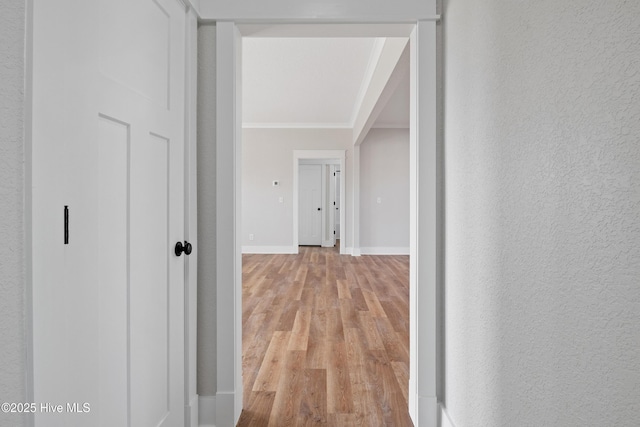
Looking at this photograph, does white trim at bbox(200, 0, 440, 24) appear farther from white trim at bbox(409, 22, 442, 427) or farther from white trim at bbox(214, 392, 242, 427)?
white trim at bbox(214, 392, 242, 427)

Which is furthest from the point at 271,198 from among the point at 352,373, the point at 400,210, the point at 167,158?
the point at 167,158

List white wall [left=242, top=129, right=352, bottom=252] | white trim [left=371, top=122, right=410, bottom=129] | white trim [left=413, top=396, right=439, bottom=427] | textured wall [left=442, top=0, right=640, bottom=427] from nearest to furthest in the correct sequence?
1. textured wall [left=442, top=0, right=640, bottom=427]
2. white trim [left=413, top=396, right=439, bottom=427]
3. white trim [left=371, top=122, right=410, bottom=129]
4. white wall [left=242, top=129, right=352, bottom=252]

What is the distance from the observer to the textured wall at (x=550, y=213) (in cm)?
68

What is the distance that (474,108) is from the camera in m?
1.35

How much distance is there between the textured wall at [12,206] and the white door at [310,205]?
29.1ft

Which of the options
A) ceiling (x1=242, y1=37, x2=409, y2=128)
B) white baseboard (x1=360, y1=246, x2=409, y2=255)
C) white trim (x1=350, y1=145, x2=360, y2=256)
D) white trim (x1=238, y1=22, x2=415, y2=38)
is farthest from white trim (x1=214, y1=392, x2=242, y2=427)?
white baseboard (x1=360, y1=246, x2=409, y2=255)

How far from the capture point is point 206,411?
1.75 m

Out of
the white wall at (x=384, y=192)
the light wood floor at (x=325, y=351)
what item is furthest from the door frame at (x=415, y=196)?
the white wall at (x=384, y=192)

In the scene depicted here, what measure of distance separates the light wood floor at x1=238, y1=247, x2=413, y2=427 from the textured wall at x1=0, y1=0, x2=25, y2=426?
1.28 meters

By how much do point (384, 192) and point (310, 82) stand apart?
3237 millimetres

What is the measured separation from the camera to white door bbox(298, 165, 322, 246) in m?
9.64

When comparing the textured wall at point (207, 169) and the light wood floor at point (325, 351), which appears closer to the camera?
the textured wall at point (207, 169)

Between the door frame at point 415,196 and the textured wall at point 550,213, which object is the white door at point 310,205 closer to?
the door frame at point 415,196

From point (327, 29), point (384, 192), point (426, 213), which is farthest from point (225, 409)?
point (384, 192)
